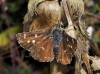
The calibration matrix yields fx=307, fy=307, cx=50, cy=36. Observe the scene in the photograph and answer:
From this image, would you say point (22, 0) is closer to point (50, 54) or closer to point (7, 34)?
point (7, 34)

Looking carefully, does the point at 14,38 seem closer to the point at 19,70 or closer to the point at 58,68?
the point at 19,70

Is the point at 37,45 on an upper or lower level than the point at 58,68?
upper

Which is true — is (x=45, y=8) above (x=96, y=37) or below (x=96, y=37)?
above

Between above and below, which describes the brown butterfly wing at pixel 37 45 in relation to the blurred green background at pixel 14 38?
above

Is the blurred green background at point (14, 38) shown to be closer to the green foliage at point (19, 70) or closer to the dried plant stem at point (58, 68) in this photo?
the green foliage at point (19, 70)

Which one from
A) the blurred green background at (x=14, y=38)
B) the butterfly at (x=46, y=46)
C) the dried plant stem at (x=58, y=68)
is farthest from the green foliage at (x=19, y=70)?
the butterfly at (x=46, y=46)

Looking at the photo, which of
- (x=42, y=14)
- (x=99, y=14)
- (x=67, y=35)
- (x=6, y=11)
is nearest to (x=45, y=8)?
(x=42, y=14)

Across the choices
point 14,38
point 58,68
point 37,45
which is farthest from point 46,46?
point 14,38
